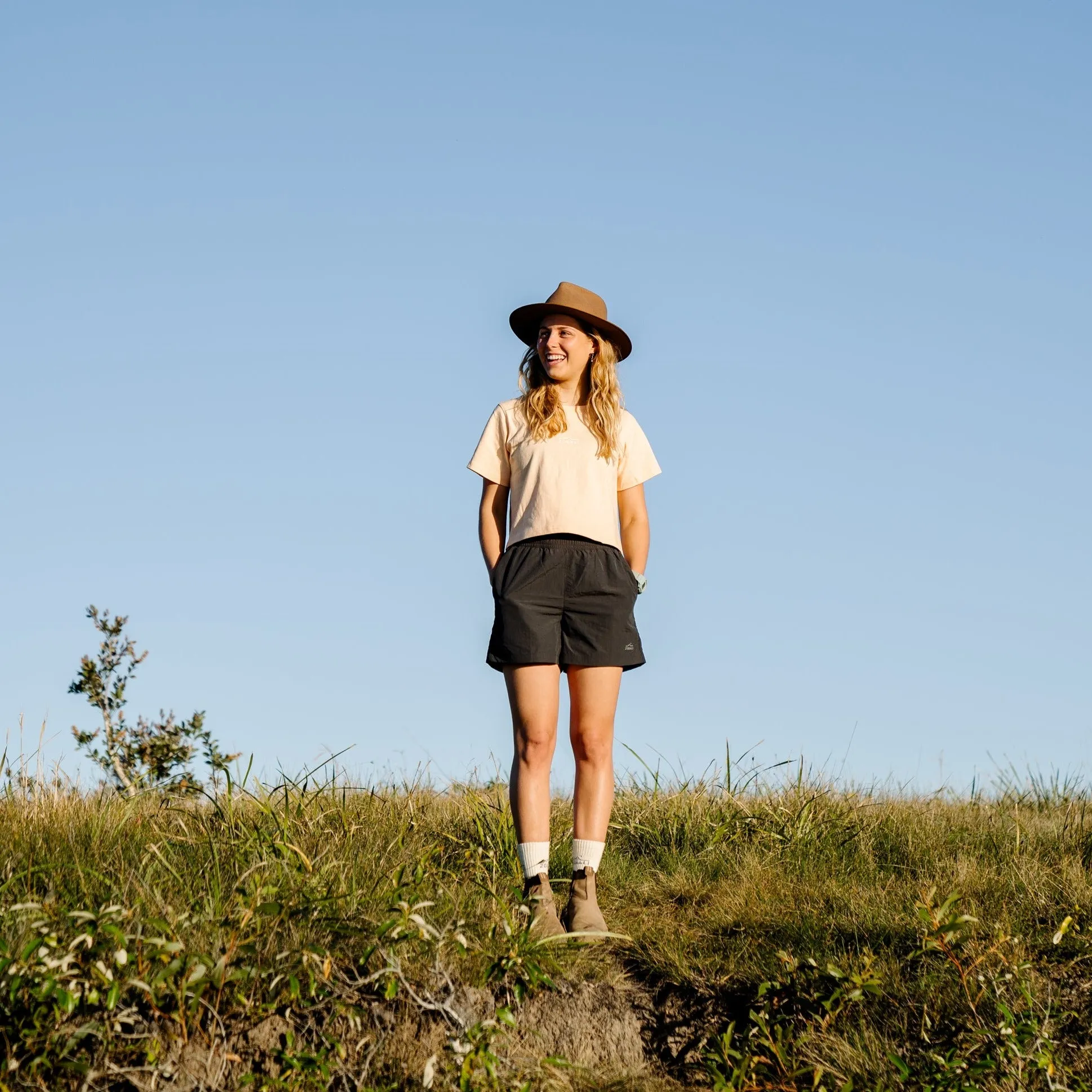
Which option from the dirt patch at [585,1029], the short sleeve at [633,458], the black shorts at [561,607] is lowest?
the dirt patch at [585,1029]

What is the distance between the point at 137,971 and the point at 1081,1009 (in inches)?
127

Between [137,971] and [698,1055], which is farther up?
[137,971]

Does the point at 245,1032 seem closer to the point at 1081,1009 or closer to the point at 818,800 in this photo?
the point at 1081,1009

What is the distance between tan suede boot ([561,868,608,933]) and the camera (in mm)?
4852

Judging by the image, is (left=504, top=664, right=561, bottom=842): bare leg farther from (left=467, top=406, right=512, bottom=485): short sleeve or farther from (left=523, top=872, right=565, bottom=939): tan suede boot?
(left=467, top=406, right=512, bottom=485): short sleeve

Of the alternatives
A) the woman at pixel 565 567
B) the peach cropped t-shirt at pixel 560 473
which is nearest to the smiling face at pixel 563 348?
the woman at pixel 565 567

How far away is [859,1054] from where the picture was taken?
400cm

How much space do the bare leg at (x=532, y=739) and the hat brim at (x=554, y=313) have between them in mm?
1524

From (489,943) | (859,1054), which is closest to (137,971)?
(489,943)

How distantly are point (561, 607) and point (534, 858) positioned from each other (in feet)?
3.32

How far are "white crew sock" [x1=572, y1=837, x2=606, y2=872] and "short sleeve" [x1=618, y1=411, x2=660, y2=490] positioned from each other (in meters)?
1.52

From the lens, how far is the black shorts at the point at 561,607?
16.1 ft

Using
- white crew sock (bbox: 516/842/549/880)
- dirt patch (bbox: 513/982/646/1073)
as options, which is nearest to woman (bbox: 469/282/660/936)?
white crew sock (bbox: 516/842/549/880)

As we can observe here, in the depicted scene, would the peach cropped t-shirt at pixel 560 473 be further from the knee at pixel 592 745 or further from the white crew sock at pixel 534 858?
the white crew sock at pixel 534 858
